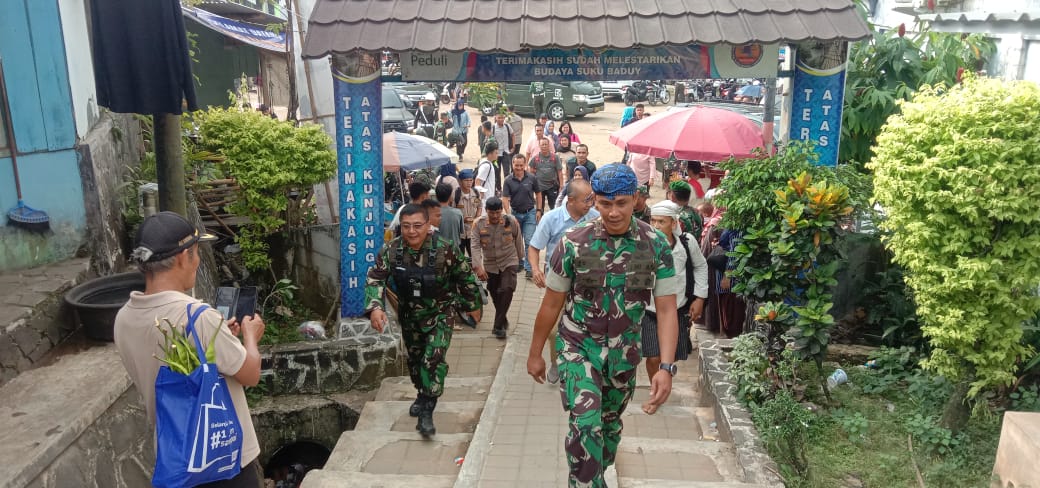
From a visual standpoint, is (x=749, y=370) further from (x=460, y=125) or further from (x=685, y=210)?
(x=460, y=125)

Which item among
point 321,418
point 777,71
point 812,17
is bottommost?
point 321,418

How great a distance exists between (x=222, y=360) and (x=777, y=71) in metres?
5.35

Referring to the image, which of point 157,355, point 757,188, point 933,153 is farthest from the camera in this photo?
point 757,188

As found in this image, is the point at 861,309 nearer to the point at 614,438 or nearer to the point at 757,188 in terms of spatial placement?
the point at 757,188

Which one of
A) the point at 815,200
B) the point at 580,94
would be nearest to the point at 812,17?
the point at 815,200

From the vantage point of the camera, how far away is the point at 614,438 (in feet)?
13.9

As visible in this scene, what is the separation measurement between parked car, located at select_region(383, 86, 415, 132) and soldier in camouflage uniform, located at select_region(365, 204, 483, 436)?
49.6ft

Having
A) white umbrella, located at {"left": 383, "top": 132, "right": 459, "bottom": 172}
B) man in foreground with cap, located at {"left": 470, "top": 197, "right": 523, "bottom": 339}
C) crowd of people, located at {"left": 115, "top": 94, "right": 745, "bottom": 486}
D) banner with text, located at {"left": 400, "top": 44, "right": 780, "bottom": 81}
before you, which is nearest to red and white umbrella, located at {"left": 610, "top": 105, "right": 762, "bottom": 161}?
crowd of people, located at {"left": 115, "top": 94, "right": 745, "bottom": 486}

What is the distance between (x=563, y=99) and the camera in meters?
27.7

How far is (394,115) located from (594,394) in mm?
18126

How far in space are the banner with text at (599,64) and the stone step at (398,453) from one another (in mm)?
3126

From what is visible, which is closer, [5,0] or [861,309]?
[5,0]

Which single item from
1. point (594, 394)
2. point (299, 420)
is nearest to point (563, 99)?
point (299, 420)

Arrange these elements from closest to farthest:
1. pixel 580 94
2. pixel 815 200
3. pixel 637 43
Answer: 1. pixel 815 200
2. pixel 637 43
3. pixel 580 94
